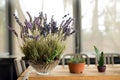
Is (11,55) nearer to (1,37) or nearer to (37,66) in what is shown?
(1,37)

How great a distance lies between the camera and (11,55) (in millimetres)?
4176

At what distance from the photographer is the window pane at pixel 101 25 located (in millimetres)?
4141

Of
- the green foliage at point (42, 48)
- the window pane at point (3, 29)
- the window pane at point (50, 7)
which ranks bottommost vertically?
the green foliage at point (42, 48)

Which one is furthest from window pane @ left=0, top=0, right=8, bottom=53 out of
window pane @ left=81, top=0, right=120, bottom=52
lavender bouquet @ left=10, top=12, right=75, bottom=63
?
lavender bouquet @ left=10, top=12, right=75, bottom=63

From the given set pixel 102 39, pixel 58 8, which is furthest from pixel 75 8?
pixel 102 39

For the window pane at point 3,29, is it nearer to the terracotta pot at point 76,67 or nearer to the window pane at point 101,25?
the window pane at point 101,25

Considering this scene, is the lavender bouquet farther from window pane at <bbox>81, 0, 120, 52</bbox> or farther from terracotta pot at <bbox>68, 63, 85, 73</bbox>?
window pane at <bbox>81, 0, 120, 52</bbox>

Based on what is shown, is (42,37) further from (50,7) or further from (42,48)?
(50,7)

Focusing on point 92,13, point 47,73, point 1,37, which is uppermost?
point 92,13

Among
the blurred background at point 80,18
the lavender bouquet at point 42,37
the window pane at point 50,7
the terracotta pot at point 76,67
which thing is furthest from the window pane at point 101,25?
the lavender bouquet at point 42,37

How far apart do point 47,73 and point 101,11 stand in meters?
2.53

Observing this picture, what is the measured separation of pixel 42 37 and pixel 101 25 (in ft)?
8.44

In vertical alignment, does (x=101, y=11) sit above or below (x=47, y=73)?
above

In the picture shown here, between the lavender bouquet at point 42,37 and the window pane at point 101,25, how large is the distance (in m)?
2.38
